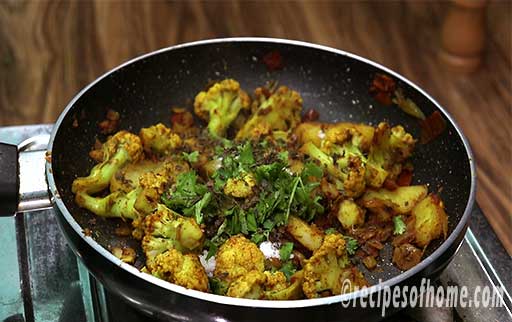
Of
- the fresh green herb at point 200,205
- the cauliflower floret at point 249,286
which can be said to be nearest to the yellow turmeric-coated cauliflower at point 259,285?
the cauliflower floret at point 249,286

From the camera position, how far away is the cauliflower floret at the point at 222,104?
3.96 feet

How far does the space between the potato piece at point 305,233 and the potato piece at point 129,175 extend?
25cm

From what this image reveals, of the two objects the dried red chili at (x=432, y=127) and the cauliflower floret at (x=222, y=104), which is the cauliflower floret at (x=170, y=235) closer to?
the cauliflower floret at (x=222, y=104)

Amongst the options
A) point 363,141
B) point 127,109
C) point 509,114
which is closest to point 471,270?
point 363,141

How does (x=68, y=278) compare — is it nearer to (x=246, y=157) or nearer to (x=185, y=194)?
(x=185, y=194)

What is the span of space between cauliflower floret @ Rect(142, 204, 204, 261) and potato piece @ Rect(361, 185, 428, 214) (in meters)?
0.29

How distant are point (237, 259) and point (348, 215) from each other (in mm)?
212

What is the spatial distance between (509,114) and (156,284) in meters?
1.27

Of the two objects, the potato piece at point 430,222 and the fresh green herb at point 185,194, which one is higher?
the fresh green herb at point 185,194

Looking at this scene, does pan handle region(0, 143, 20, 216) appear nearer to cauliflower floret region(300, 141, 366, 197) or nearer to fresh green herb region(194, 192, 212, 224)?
fresh green herb region(194, 192, 212, 224)

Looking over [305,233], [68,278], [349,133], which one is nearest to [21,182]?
[68,278]

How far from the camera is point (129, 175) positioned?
1.09 metres

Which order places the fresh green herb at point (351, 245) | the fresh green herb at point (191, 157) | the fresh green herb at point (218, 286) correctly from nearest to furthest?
the fresh green herb at point (218, 286), the fresh green herb at point (351, 245), the fresh green herb at point (191, 157)

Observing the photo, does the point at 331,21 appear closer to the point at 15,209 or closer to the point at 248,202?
the point at 248,202
